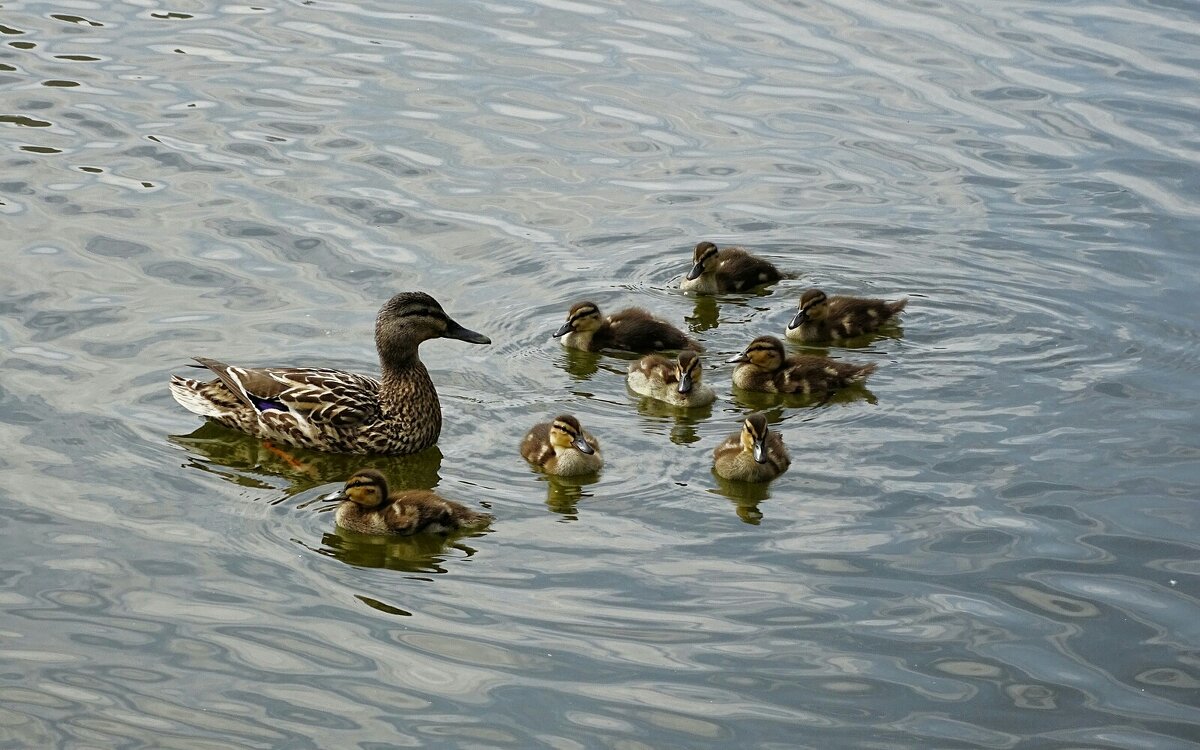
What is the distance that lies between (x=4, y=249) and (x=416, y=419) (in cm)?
329

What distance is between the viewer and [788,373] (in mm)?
8578

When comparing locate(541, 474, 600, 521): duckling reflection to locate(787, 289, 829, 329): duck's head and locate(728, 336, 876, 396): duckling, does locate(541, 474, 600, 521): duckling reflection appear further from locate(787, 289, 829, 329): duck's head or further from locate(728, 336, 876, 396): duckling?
locate(787, 289, 829, 329): duck's head

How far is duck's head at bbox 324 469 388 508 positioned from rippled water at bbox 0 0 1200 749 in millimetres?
213

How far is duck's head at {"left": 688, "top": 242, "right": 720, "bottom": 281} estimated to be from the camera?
387 inches

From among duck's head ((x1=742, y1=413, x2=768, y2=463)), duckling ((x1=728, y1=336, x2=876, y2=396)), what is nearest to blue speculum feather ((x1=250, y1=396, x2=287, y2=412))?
duck's head ((x1=742, y1=413, x2=768, y2=463))

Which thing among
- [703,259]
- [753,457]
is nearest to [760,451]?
[753,457]

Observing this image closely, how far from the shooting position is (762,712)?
19.0 ft

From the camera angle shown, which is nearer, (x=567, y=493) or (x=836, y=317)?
(x=567, y=493)

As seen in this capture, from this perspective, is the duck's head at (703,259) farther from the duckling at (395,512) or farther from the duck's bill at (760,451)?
the duckling at (395,512)

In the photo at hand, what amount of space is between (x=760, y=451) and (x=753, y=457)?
0.05 meters

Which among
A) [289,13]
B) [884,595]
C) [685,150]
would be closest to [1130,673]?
[884,595]

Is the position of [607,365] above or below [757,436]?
below

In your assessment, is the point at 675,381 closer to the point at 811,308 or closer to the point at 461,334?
the point at 461,334

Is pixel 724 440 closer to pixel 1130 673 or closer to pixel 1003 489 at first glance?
pixel 1003 489
